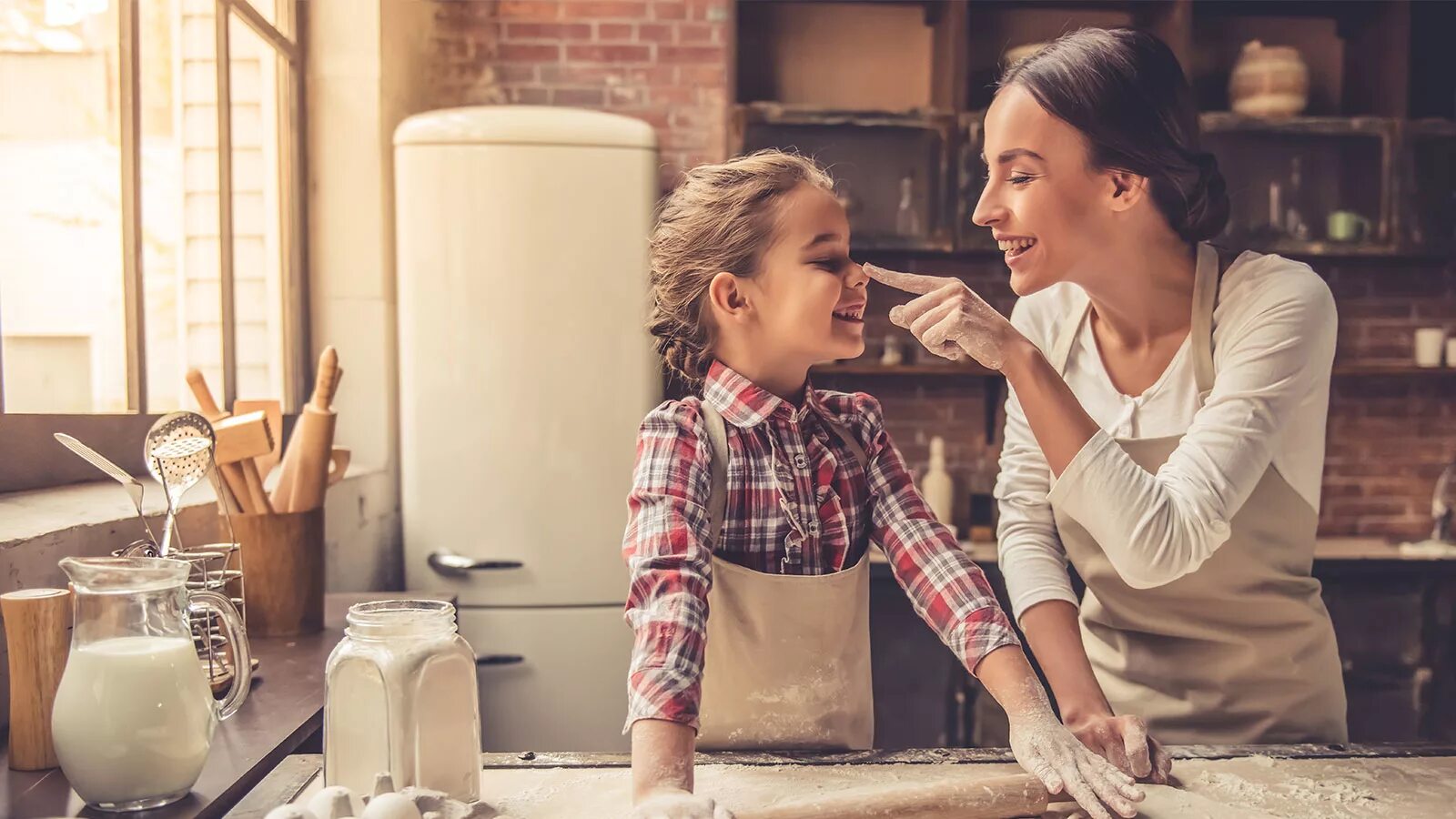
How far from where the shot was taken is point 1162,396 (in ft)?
5.03

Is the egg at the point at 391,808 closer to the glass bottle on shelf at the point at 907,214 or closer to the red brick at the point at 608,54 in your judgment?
the glass bottle on shelf at the point at 907,214

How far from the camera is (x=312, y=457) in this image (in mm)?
1800

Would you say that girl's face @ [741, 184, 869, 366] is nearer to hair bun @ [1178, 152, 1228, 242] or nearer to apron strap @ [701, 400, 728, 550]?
apron strap @ [701, 400, 728, 550]

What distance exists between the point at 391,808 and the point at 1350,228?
3337 mm

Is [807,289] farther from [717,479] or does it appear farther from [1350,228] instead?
[1350,228]

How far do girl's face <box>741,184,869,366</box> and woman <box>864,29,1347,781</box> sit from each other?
68mm

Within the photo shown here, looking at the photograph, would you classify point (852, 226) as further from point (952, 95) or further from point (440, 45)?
point (440, 45)

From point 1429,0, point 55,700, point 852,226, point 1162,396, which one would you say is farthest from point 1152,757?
point 1429,0

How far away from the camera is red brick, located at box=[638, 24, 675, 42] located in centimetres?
352

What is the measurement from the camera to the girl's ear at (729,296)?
1376 mm

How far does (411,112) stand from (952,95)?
167 centimetres

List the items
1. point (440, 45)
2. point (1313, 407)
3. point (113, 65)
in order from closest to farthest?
point (1313, 407), point (113, 65), point (440, 45)

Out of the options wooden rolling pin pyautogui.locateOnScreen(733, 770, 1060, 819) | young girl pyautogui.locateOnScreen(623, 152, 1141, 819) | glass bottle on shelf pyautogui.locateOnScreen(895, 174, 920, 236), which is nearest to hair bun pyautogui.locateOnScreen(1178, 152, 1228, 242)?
young girl pyautogui.locateOnScreen(623, 152, 1141, 819)

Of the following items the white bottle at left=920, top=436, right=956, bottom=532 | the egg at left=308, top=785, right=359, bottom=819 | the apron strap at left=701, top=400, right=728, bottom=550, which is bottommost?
the white bottle at left=920, top=436, right=956, bottom=532
